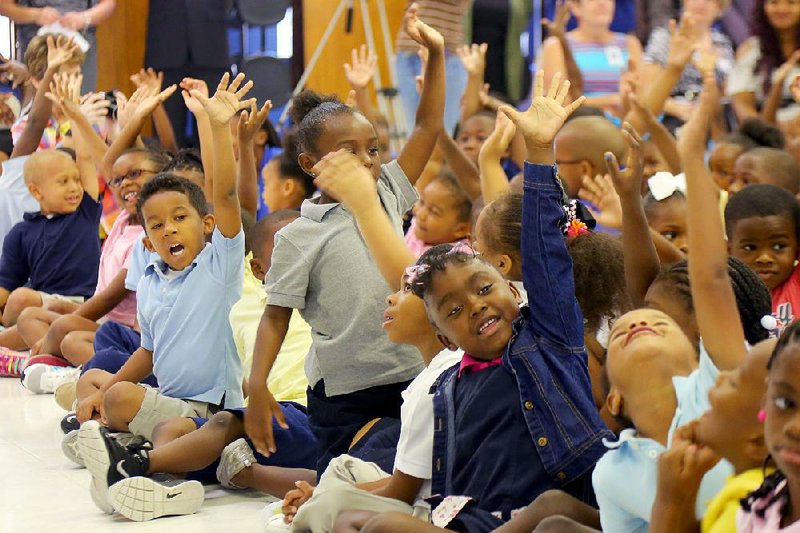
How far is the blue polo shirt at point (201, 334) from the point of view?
10.6 ft

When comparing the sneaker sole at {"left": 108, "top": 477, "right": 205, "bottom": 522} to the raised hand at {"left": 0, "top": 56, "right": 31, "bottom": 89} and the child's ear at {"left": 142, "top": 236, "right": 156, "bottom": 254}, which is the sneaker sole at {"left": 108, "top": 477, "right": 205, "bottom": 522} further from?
the raised hand at {"left": 0, "top": 56, "right": 31, "bottom": 89}

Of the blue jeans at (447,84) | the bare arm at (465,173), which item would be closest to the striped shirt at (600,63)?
the blue jeans at (447,84)

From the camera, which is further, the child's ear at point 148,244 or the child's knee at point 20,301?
the child's knee at point 20,301

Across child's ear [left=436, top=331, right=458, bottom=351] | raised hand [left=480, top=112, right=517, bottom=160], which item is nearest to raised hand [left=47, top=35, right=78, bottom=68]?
raised hand [left=480, top=112, right=517, bottom=160]

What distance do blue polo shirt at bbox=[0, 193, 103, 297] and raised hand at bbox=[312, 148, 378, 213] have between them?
2.74 metres

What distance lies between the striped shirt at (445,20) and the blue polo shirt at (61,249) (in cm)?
173

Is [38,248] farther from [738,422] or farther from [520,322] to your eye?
[738,422]

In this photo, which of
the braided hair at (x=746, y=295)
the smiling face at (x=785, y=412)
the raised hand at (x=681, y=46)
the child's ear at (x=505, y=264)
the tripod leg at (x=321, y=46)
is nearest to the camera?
the smiling face at (x=785, y=412)

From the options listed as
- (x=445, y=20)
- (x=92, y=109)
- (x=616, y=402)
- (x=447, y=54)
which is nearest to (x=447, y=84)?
(x=447, y=54)

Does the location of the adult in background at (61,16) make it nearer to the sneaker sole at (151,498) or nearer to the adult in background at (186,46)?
the adult in background at (186,46)

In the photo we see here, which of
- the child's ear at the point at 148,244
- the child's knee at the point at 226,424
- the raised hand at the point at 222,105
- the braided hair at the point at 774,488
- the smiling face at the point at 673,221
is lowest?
the child's knee at the point at 226,424

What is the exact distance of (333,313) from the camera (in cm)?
280

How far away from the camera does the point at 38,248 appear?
5172 millimetres

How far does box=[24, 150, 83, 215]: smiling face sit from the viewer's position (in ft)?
16.7
